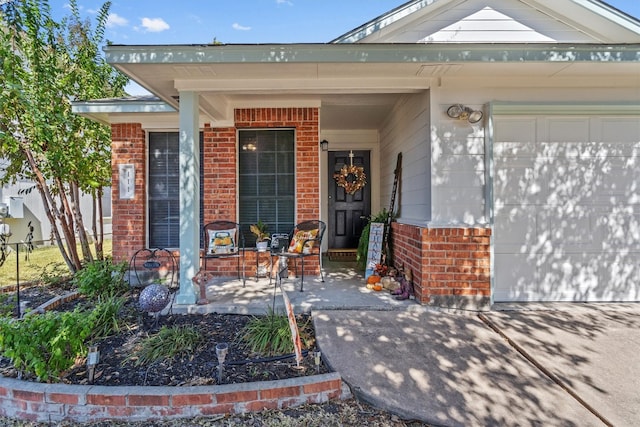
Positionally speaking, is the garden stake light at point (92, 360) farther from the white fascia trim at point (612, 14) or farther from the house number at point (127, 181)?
the white fascia trim at point (612, 14)

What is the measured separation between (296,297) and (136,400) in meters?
→ 1.90

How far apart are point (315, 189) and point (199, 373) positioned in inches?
117

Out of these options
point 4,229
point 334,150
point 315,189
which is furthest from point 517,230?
point 4,229

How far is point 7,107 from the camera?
161 inches

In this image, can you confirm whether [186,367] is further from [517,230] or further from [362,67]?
[517,230]

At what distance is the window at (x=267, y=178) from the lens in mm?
4820

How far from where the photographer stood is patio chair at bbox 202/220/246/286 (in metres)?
4.20

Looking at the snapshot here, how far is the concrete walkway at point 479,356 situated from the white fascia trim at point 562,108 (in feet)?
6.65

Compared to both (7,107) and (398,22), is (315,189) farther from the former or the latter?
(7,107)

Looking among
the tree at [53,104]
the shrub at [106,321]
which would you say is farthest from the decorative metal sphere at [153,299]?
the tree at [53,104]

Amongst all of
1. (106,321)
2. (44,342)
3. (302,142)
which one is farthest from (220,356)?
(302,142)

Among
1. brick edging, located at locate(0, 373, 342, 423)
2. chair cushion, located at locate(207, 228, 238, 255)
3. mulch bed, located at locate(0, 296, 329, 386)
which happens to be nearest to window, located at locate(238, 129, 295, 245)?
chair cushion, located at locate(207, 228, 238, 255)

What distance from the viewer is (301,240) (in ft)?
14.5

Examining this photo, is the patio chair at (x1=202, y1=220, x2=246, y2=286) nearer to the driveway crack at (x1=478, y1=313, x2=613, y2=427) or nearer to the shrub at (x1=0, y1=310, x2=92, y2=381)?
the shrub at (x1=0, y1=310, x2=92, y2=381)
